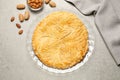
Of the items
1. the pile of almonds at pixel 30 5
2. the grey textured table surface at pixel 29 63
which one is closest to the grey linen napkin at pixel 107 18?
the grey textured table surface at pixel 29 63

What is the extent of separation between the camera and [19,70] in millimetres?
1027

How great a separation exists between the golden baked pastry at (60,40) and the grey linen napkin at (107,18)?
6 centimetres

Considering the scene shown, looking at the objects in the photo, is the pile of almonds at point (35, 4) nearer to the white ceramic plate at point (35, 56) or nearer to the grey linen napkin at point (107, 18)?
the white ceramic plate at point (35, 56)

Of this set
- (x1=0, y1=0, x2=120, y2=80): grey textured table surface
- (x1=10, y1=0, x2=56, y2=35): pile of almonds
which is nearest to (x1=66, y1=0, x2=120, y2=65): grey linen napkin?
(x1=0, y1=0, x2=120, y2=80): grey textured table surface

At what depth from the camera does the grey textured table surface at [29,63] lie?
1005mm

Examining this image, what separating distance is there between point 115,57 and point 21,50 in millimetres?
362

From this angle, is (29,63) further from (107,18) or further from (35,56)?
(107,18)

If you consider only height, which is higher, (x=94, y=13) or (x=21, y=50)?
(x=94, y=13)

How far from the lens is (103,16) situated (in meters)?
1.06

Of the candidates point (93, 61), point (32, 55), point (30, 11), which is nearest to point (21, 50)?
point (32, 55)

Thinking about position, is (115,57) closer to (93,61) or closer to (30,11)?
(93,61)

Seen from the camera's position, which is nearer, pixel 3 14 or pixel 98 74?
pixel 98 74

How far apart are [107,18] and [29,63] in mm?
350

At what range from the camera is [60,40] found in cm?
101
